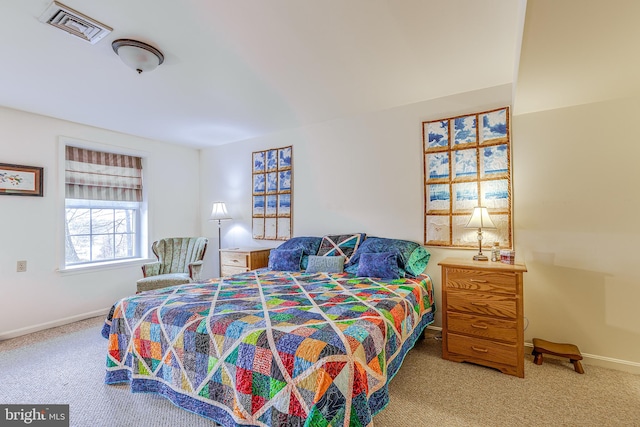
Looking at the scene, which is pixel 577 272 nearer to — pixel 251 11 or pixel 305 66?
pixel 305 66

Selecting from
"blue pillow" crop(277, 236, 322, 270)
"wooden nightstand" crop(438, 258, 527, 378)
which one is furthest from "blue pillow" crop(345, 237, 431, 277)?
"blue pillow" crop(277, 236, 322, 270)

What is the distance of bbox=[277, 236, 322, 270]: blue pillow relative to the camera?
3.39 meters

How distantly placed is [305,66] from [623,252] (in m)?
2.87

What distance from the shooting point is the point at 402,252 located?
2.89 m

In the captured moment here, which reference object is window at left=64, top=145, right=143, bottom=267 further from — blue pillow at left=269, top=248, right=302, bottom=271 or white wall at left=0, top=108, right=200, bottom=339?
blue pillow at left=269, top=248, right=302, bottom=271

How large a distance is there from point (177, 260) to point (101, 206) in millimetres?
1243

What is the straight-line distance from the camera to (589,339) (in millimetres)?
2416

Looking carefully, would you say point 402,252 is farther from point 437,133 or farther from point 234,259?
point 234,259

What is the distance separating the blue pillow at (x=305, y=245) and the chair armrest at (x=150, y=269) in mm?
1623

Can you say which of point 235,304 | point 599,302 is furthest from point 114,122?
point 599,302

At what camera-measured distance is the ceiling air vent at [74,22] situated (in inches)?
66.1

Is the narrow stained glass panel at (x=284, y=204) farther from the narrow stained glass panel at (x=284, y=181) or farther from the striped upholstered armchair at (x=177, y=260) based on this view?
the striped upholstered armchair at (x=177, y=260)

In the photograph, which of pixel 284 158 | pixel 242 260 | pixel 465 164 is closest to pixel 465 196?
pixel 465 164

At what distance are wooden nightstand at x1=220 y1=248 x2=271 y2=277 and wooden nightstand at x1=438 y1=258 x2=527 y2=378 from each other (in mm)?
2273
